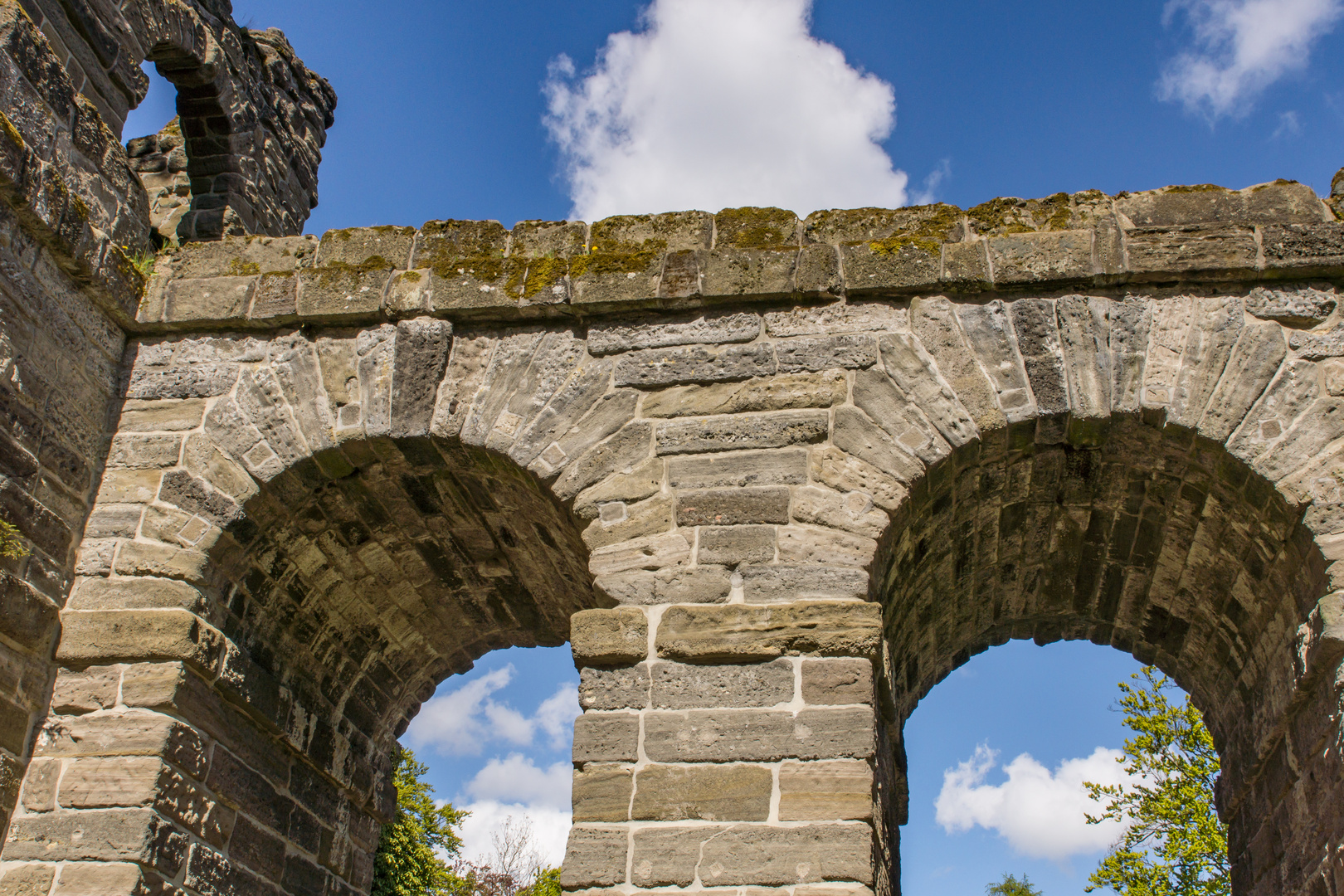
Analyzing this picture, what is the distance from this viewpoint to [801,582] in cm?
445

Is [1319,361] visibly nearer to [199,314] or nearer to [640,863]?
[640,863]

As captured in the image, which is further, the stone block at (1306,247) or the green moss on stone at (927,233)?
the green moss on stone at (927,233)

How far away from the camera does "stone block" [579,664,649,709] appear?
4309 mm

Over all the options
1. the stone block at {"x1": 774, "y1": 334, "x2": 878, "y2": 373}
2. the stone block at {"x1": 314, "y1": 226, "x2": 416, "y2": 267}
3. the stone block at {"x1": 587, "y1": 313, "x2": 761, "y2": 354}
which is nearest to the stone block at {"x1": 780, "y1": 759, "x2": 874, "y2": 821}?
the stone block at {"x1": 774, "y1": 334, "x2": 878, "y2": 373}

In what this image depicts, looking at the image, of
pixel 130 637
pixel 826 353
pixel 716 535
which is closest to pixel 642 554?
pixel 716 535

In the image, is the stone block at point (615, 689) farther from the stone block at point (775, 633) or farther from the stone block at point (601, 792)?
the stone block at point (601, 792)

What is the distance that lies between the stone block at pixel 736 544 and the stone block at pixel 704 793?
847 mm

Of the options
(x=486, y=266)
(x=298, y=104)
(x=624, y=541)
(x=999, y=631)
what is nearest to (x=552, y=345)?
(x=486, y=266)

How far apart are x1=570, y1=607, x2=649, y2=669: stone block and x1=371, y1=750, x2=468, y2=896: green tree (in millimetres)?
3118

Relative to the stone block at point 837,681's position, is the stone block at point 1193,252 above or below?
above

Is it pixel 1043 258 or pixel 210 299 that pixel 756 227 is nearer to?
pixel 1043 258

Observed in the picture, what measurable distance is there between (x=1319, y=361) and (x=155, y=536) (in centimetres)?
514

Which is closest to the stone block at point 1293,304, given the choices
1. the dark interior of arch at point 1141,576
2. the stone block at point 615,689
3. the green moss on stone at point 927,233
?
the dark interior of arch at point 1141,576

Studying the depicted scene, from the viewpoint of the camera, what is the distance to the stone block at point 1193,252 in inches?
189
